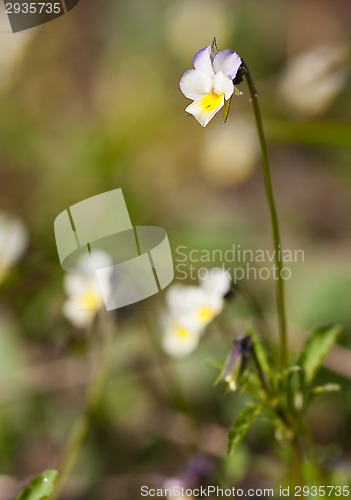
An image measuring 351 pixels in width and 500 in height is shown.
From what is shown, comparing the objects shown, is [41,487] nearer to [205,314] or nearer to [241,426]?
[241,426]

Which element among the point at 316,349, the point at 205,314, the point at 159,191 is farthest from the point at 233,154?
the point at 316,349

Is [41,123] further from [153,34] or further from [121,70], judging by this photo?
[153,34]

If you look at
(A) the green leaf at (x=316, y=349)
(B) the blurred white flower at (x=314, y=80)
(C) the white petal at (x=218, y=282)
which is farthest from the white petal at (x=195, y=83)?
(B) the blurred white flower at (x=314, y=80)

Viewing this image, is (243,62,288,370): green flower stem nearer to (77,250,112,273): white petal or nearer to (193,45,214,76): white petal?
(193,45,214,76): white petal

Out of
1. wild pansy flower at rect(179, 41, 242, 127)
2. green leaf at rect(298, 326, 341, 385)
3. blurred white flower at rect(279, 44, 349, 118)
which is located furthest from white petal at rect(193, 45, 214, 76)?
blurred white flower at rect(279, 44, 349, 118)

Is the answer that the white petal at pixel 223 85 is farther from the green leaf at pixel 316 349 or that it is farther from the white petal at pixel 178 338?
the white petal at pixel 178 338
